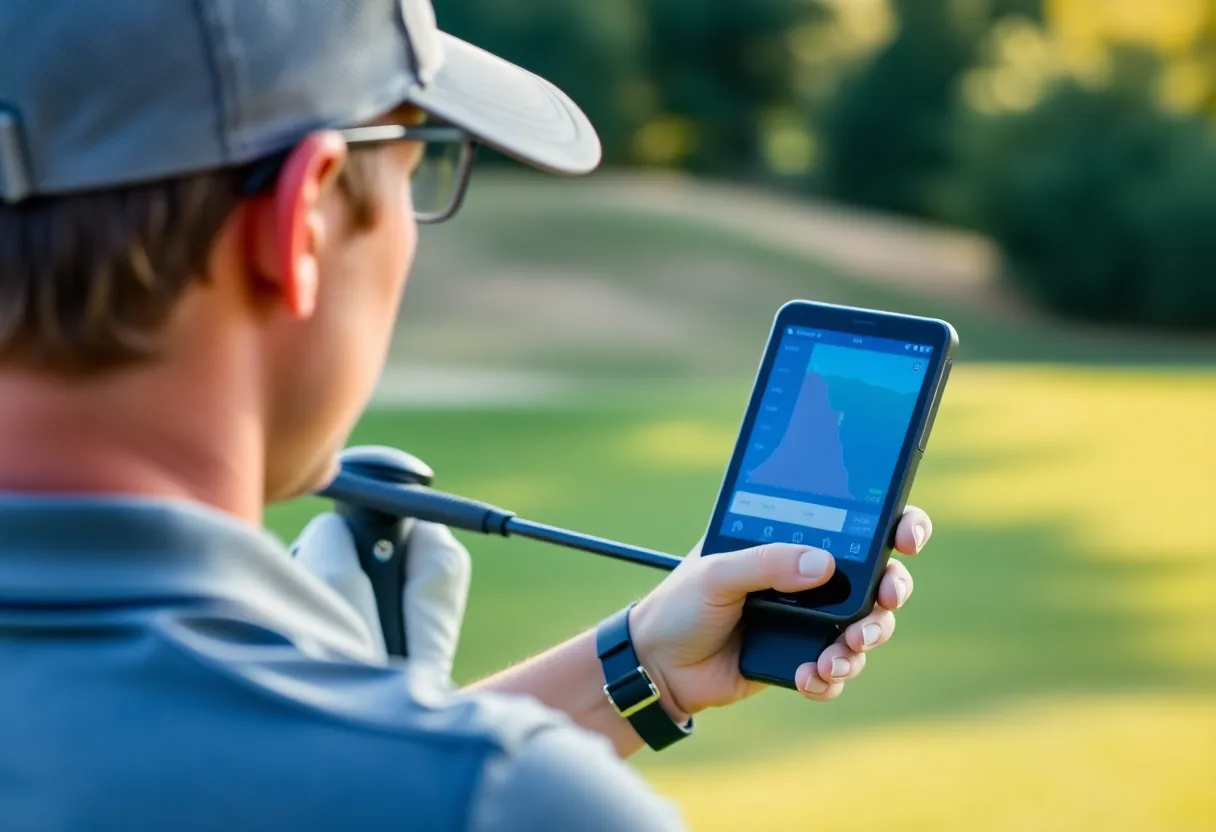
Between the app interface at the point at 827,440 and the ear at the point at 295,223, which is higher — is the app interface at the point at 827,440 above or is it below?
below

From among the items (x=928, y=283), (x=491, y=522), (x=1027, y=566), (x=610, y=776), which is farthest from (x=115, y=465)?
(x=928, y=283)

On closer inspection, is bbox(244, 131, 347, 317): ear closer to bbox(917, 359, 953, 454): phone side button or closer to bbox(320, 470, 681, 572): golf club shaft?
bbox(320, 470, 681, 572): golf club shaft

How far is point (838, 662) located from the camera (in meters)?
1.67

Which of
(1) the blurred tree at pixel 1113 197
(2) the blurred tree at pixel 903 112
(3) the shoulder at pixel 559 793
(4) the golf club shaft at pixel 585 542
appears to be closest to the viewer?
(3) the shoulder at pixel 559 793

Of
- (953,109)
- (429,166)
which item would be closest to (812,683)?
(429,166)

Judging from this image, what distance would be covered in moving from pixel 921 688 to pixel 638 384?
10744 mm

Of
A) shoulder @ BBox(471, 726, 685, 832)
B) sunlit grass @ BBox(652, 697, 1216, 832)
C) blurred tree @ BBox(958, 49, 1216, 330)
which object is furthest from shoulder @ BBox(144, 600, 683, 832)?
blurred tree @ BBox(958, 49, 1216, 330)

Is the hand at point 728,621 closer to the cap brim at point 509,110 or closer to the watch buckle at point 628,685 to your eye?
the watch buckle at point 628,685

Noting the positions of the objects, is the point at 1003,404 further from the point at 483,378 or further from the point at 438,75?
the point at 438,75

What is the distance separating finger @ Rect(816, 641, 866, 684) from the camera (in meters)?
1.67

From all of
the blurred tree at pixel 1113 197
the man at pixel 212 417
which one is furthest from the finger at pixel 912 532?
the blurred tree at pixel 1113 197

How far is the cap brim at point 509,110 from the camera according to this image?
3.60ft

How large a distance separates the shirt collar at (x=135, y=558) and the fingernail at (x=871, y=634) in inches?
32.7

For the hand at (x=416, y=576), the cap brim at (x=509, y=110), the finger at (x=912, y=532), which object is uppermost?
the cap brim at (x=509, y=110)
